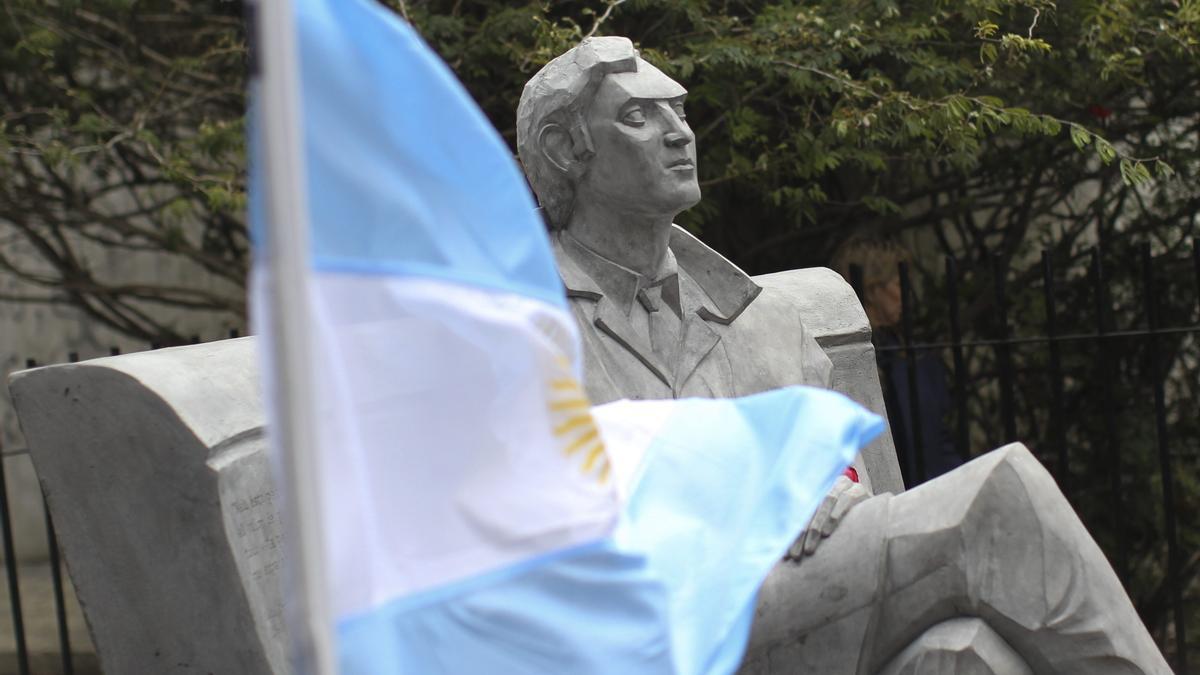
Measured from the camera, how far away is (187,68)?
613 cm

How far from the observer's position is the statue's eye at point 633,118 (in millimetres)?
3248

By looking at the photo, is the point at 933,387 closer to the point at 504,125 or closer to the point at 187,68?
the point at 504,125

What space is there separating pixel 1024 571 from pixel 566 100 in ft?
4.10

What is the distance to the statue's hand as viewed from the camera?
297 centimetres

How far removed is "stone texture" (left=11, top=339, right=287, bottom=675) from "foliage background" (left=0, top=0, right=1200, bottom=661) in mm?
2343

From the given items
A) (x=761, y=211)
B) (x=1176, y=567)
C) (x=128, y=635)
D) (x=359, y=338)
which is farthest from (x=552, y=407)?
(x=761, y=211)

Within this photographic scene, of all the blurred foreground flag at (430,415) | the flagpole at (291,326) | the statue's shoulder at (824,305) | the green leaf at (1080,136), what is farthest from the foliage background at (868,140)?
the flagpole at (291,326)

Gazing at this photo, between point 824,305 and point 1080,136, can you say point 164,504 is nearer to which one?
point 824,305

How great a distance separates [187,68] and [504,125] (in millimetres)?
1198

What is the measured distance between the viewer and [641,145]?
323cm

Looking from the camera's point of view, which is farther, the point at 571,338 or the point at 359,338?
the point at 571,338

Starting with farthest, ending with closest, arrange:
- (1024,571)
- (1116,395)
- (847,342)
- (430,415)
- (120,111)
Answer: (120,111) < (1116,395) < (847,342) < (1024,571) < (430,415)

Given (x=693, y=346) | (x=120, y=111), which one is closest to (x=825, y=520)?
(x=693, y=346)

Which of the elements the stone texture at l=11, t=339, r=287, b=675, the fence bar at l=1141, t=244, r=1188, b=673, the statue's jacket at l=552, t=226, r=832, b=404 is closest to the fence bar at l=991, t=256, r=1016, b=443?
the fence bar at l=1141, t=244, r=1188, b=673
